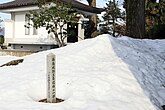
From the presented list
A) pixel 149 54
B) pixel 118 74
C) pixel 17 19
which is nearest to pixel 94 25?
pixel 17 19

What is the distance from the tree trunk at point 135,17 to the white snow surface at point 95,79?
3.52 m

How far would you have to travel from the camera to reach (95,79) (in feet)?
20.5

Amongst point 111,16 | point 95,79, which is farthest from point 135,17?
point 111,16

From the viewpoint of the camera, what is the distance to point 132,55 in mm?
8133

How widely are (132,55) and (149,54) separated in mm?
850

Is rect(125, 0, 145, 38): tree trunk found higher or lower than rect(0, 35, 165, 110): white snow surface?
higher

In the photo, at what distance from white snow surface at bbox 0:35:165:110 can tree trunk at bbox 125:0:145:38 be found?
11.6 feet

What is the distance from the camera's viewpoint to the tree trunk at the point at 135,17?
12461mm

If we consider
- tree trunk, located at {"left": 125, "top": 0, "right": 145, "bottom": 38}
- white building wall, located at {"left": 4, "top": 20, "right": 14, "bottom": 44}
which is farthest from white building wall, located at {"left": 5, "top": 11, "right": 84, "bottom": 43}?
tree trunk, located at {"left": 125, "top": 0, "right": 145, "bottom": 38}

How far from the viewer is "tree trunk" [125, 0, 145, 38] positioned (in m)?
12.5

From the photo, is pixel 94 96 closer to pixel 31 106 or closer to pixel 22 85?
pixel 31 106

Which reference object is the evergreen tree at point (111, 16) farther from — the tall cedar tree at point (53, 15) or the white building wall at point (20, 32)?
the tall cedar tree at point (53, 15)

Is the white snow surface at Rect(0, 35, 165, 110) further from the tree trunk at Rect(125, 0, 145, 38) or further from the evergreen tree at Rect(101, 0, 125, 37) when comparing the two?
the evergreen tree at Rect(101, 0, 125, 37)

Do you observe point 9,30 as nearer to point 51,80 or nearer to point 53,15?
point 53,15
